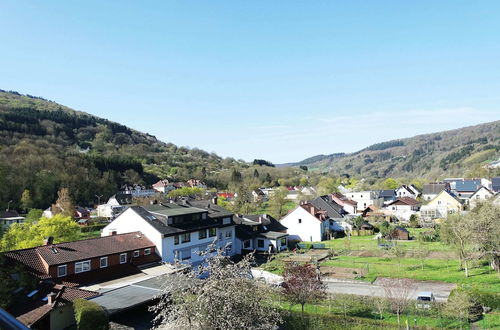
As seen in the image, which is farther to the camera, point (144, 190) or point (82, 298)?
point (144, 190)

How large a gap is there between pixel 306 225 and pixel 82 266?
3643cm

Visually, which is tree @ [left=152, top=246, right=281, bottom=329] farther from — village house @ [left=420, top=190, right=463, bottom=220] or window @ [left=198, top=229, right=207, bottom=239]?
village house @ [left=420, top=190, right=463, bottom=220]

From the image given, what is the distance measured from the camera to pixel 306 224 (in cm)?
5916

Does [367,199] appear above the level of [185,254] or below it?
above

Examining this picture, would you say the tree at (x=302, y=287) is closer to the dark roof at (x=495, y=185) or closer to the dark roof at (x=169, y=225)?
the dark roof at (x=169, y=225)

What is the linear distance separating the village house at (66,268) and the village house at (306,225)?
1098 inches

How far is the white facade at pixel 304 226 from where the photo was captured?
58438mm

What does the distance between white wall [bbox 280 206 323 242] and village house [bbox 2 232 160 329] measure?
2788 cm

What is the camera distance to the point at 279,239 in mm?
51125

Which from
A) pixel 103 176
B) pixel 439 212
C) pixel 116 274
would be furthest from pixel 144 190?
pixel 116 274

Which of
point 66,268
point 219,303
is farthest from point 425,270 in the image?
point 66,268

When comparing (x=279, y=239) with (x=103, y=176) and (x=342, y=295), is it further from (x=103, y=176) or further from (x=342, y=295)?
(x=103, y=176)

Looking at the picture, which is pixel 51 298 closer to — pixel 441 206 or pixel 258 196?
pixel 441 206

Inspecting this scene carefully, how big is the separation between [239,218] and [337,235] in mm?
18298
